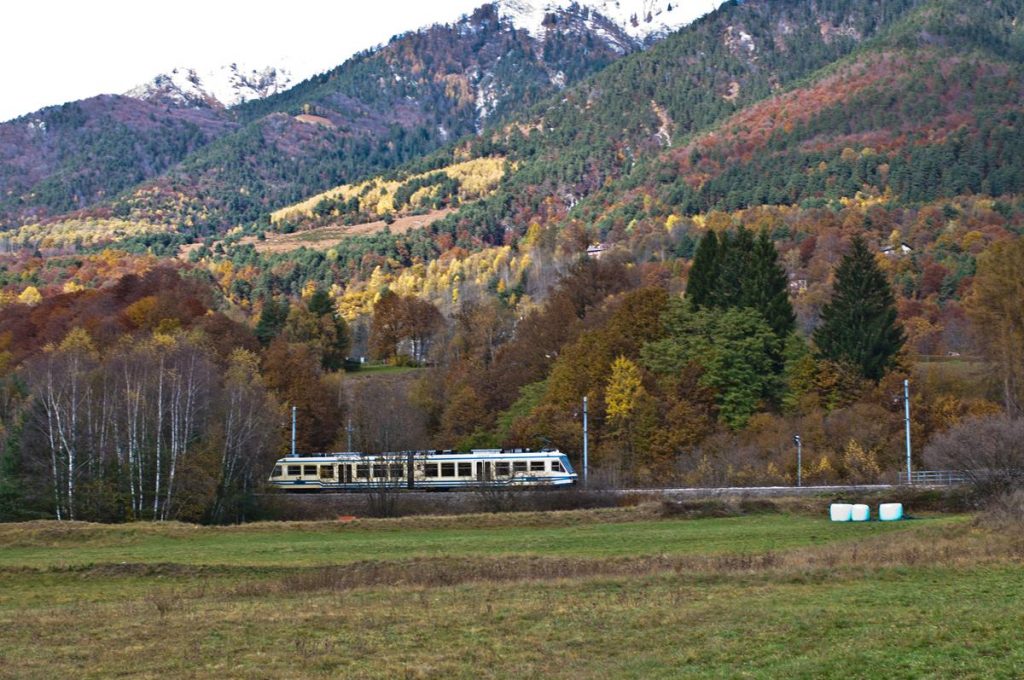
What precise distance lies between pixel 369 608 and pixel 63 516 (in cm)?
4199

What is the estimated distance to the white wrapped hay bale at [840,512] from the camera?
2028 inches

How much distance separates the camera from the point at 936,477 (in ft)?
220

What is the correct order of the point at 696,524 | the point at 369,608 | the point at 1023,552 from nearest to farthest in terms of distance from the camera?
1. the point at 369,608
2. the point at 1023,552
3. the point at 696,524

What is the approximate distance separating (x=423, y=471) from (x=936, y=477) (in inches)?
1176

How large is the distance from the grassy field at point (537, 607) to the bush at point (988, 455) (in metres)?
9.99

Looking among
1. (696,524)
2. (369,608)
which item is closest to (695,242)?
(696,524)

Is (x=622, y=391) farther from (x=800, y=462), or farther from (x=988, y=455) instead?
(x=988, y=455)

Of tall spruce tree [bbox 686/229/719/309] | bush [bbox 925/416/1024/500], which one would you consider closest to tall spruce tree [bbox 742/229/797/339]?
tall spruce tree [bbox 686/229/719/309]

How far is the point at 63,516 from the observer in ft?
210

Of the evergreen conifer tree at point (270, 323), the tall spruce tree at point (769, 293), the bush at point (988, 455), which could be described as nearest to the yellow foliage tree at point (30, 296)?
the evergreen conifer tree at point (270, 323)

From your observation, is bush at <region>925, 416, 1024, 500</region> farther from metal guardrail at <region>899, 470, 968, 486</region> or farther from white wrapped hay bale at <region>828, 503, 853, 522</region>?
white wrapped hay bale at <region>828, 503, 853, 522</region>

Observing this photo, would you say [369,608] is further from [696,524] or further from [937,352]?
[937,352]

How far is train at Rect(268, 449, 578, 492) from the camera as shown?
72.4 metres

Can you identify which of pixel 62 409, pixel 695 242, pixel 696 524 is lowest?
pixel 696 524
